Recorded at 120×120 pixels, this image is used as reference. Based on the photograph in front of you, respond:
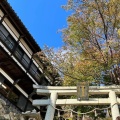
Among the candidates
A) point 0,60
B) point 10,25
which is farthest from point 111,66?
point 10,25

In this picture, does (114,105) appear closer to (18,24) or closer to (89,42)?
(89,42)

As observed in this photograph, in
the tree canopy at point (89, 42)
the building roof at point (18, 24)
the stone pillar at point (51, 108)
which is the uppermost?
the building roof at point (18, 24)

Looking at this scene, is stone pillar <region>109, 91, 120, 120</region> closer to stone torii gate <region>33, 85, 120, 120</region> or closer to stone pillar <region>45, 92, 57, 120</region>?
stone torii gate <region>33, 85, 120, 120</region>

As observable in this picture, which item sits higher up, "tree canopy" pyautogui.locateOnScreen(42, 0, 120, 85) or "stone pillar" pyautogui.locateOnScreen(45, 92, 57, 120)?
"tree canopy" pyautogui.locateOnScreen(42, 0, 120, 85)

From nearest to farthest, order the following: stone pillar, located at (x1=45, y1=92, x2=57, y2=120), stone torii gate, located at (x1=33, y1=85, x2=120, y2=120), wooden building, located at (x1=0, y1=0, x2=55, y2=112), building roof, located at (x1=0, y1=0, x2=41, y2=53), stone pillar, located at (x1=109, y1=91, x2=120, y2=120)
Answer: stone pillar, located at (x1=109, y1=91, x2=120, y2=120) → stone pillar, located at (x1=45, y1=92, x2=57, y2=120) → stone torii gate, located at (x1=33, y1=85, x2=120, y2=120) → wooden building, located at (x1=0, y1=0, x2=55, y2=112) → building roof, located at (x1=0, y1=0, x2=41, y2=53)

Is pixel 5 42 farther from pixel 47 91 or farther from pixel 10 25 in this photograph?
pixel 47 91

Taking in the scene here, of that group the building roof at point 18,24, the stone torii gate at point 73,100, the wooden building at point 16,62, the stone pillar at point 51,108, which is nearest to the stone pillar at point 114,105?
the stone torii gate at point 73,100

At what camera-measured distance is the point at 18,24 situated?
61.5 feet

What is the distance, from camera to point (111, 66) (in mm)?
12789

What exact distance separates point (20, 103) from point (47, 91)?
18.8 ft

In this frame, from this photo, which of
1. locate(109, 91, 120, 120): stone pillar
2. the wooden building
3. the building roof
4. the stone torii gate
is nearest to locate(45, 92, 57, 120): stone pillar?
the stone torii gate

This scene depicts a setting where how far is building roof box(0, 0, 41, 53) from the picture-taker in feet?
57.1

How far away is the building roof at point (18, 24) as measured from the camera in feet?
57.1

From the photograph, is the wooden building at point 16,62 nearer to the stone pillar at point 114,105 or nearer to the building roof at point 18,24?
the building roof at point 18,24
